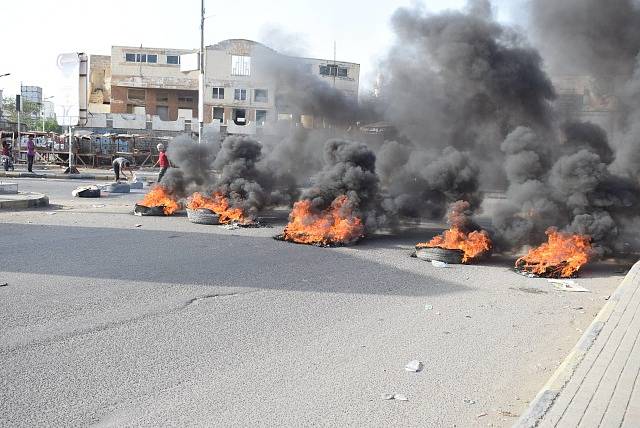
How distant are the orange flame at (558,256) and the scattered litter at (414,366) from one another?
15.5ft

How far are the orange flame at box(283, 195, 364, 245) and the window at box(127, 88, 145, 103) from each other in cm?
5483

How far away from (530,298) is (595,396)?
3895 mm

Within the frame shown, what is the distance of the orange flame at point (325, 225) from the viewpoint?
11.0m

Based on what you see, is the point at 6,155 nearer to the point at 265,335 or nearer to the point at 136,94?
the point at 265,335

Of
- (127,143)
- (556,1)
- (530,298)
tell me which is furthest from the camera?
(127,143)

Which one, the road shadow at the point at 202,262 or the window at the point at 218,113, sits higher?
the window at the point at 218,113

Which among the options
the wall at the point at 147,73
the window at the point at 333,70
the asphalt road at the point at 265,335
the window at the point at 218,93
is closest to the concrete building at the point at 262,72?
the window at the point at 333,70

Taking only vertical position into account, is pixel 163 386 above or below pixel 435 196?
below

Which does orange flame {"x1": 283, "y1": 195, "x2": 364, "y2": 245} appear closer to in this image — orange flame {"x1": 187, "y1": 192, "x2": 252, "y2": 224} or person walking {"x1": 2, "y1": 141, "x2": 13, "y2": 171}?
orange flame {"x1": 187, "y1": 192, "x2": 252, "y2": 224}

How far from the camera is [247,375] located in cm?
452

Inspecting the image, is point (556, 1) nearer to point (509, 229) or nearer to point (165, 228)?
point (509, 229)

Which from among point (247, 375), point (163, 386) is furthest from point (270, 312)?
point (163, 386)

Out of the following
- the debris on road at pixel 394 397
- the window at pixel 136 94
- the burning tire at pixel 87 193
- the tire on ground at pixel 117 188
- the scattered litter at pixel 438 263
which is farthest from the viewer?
the window at pixel 136 94

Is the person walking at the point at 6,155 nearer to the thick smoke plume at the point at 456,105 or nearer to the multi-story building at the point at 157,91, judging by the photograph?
the multi-story building at the point at 157,91
